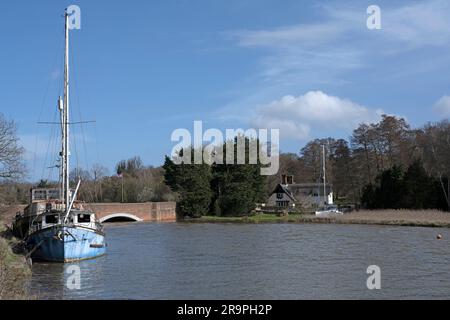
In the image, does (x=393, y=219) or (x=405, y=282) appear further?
(x=393, y=219)

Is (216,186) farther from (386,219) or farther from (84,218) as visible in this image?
(84,218)

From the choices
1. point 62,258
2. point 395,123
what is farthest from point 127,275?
point 395,123

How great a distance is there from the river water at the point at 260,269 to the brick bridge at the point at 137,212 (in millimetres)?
29360

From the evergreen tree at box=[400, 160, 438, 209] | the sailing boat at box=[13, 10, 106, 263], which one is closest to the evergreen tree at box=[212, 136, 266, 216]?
the evergreen tree at box=[400, 160, 438, 209]

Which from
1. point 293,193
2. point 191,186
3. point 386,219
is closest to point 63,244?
point 386,219

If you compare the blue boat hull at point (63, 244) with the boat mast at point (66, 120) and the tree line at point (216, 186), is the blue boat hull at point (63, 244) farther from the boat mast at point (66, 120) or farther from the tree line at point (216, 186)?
the tree line at point (216, 186)

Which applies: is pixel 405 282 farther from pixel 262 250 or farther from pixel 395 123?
pixel 395 123

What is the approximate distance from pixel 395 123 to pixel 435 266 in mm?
60384

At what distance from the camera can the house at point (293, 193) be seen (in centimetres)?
10544

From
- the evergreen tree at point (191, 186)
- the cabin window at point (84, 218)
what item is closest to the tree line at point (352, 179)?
the evergreen tree at point (191, 186)

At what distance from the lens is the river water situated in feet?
78.7
